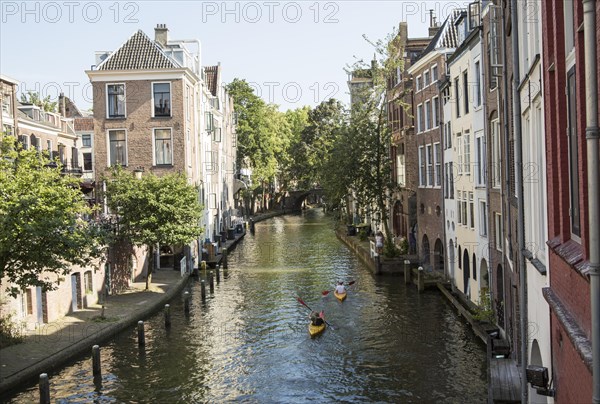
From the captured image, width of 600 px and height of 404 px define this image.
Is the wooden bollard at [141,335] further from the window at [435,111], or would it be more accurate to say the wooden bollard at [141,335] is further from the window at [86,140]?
the window at [86,140]

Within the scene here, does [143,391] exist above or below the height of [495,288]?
below

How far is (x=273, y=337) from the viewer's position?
2645 cm

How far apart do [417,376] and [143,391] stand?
8.44 m

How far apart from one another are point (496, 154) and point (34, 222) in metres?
15.9

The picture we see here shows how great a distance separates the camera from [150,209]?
34.3 metres

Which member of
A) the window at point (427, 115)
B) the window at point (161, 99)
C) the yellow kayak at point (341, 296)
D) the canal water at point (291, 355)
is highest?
the window at point (161, 99)

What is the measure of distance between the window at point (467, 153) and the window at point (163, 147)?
2103 centimetres

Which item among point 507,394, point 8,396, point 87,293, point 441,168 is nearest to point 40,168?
point 8,396

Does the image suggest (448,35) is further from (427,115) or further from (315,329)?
(315,329)

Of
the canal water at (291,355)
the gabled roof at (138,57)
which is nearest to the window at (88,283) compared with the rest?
the canal water at (291,355)

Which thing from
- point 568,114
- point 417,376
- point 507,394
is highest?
point 568,114

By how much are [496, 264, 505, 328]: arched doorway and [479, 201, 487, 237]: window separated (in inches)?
134

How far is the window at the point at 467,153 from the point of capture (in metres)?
29.9

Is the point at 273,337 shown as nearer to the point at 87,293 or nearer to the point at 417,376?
the point at 417,376
